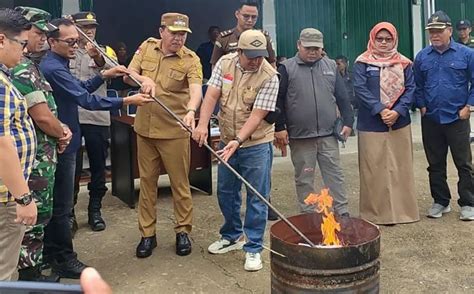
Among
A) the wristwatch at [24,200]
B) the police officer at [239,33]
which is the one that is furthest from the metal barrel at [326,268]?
the police officer at [239,33]

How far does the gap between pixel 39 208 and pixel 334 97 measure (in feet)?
9.31

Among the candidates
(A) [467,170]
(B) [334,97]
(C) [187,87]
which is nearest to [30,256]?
(C) [187,87]

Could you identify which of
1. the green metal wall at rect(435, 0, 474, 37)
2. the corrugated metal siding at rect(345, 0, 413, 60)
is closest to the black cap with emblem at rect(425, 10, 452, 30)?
the corrugated metal siding at rect(345, 0, 413, 60)

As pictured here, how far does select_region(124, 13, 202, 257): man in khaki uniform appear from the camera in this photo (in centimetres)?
481

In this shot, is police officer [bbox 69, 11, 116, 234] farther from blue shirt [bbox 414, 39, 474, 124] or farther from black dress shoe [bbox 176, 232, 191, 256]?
blue shirt [bbox 414, 39, 474, 124]

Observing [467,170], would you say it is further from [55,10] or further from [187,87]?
[55,10]

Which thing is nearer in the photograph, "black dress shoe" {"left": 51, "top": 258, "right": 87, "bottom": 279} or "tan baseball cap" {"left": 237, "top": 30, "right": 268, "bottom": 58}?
"tan baseball cap" {"left": 237, "top": 30, "right": 268, "bottom": 58}

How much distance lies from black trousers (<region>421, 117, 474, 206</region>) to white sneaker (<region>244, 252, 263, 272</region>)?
7.49ft

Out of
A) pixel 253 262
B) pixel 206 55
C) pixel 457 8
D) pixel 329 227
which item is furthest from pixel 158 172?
pixel 457 8

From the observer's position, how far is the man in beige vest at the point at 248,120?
445 cm

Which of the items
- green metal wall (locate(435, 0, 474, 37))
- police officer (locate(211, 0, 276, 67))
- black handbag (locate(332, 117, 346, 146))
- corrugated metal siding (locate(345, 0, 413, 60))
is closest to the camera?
black handbag (locate(332, 117, 346, 146))

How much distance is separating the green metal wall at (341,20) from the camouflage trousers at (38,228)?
6.81m

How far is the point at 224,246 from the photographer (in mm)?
5117

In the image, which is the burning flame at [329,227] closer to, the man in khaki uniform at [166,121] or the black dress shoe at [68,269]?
the man in khaki uniform at [166,121]
